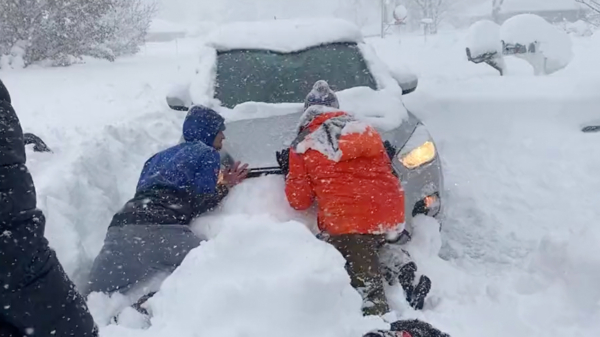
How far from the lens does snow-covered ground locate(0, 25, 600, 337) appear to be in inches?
82.0

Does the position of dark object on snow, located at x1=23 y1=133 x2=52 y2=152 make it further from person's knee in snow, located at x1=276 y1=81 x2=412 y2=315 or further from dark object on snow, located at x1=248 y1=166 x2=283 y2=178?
person's knee in snow, located at x1=276 y1=81 x2=412 y2=315

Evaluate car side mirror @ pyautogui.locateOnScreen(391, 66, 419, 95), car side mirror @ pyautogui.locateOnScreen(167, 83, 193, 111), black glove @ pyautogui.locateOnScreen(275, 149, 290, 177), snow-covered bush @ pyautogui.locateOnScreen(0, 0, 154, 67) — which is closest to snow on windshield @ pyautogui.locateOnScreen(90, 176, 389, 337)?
black glove @ pyautogui.locateOnScreen(275, 149, 290, 177)

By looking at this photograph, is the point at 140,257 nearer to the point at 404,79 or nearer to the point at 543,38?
the point at 404,79

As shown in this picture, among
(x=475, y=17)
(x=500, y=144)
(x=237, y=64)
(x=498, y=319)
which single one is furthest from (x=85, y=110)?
(x=475, y=17)

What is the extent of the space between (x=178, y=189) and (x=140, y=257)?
0.53 metres

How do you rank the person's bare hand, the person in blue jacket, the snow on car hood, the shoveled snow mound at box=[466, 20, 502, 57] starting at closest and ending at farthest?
the person in blue jacket, the person's bare hand, the snow on car hood, the shoveled snow mound at box=[466, 20, 502, 57]

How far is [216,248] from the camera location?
2.25m

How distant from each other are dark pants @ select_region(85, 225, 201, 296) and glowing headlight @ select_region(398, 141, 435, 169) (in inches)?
56.1

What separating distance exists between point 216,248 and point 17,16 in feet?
44.2

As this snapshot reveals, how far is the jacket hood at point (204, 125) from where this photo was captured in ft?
13.2

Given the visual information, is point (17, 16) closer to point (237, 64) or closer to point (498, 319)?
point (237, 64)

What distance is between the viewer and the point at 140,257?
3.23m

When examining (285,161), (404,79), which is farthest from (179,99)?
(404,79)

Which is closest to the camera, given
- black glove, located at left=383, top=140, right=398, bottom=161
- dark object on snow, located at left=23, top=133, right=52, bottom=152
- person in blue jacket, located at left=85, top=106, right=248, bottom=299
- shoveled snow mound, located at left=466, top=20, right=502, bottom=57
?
person in blue jacket, located at left=85, top=106, right=248, bottom=299
